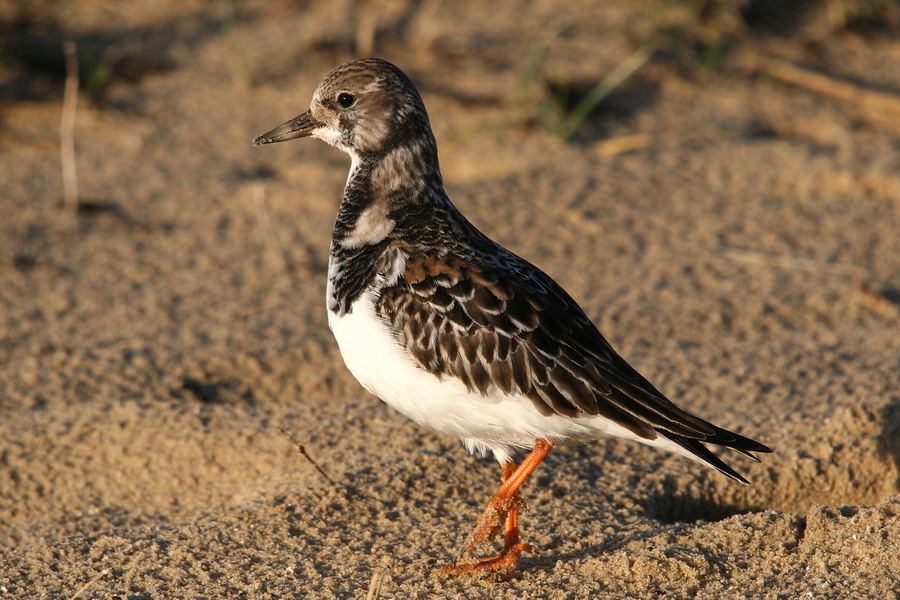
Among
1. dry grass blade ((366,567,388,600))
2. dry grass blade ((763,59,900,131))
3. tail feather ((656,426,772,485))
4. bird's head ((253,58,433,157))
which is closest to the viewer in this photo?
dry grass blade ((366,567,388,600))

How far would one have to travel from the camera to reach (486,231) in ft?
20.4

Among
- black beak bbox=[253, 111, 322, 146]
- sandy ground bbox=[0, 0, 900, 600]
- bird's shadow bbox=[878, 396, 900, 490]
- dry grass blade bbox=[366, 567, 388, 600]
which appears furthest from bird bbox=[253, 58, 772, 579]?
bird's shadow bbox=[878, 396, 900, 490]

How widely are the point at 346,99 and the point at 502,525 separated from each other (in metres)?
1.74

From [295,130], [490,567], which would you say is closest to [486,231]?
[295,130]

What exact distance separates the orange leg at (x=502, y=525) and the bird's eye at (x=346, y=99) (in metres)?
1.52

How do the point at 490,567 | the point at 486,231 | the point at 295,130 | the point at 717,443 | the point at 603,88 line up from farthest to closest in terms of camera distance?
the point at 603,88 → the point at 486,231 → the point at 295,130 → the point at 490,567 → the point at 717,443

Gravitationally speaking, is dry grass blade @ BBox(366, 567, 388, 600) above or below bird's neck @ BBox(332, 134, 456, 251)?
below

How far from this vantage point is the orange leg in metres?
3.55

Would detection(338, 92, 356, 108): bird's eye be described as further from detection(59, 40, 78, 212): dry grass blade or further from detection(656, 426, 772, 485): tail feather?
detection(59, 40, 78, 212): dry grass blade

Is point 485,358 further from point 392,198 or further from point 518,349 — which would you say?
point 392,198

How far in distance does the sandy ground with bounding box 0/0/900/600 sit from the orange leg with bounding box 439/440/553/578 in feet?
0.37

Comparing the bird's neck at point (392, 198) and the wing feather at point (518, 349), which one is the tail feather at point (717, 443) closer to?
the wing feather at point (518, 349)

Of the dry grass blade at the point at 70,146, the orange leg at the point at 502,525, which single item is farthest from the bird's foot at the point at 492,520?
the dry grass blade at the point at 70,146

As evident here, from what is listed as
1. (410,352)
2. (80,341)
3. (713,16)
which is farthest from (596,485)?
(713,16)
